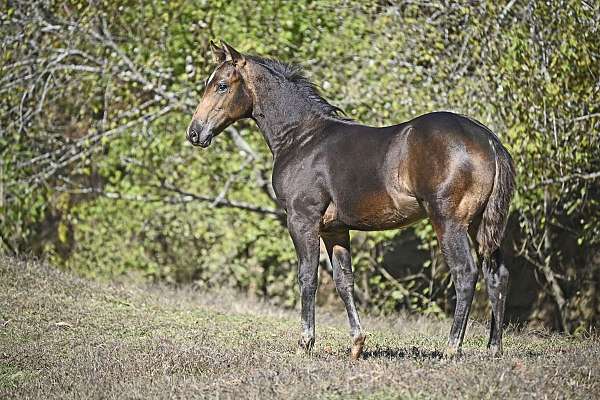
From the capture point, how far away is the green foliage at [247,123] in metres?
10.3

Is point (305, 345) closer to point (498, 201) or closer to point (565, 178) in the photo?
point (498, 201)

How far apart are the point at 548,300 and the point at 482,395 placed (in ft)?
28.9

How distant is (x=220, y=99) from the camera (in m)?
7.22

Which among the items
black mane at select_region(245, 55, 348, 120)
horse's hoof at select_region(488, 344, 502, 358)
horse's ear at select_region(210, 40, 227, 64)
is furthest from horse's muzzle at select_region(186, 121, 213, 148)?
horse's hoof at select_region(488, 344, 502, 358)

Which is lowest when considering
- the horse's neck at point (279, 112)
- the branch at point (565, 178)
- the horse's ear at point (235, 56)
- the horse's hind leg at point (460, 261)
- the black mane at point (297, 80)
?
the branch at point (565, 178)

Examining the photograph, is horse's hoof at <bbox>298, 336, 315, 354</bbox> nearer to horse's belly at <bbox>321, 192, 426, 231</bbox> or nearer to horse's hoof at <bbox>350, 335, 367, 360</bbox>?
horse's hoof at <bbox>350, 335, 367, 360</bbox>

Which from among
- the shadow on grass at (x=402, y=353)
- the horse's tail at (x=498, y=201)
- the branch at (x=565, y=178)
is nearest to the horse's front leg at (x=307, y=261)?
the shadow on grass at (x=402, y=353)

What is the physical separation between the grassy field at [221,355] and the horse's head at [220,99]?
1890 millimetres

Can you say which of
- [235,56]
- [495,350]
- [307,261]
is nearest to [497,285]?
[495,350]

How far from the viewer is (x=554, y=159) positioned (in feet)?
33.7

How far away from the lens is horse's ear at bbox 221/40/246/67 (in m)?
7.16

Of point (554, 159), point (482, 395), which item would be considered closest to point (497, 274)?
point (482, 395)

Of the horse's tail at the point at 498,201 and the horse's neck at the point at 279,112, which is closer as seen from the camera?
the horse's tail at the point at 498,201

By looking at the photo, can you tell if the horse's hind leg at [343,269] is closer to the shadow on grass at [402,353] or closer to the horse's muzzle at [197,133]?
the shadow on grass at [402,353]
